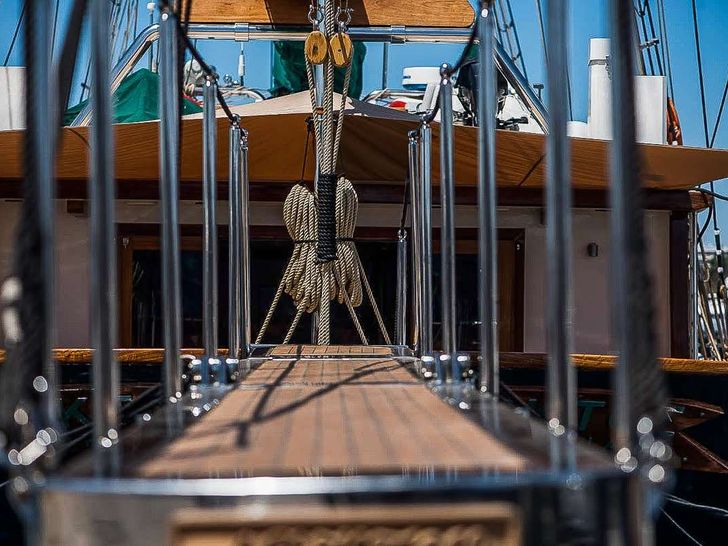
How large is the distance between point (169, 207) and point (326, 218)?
64.4 inches

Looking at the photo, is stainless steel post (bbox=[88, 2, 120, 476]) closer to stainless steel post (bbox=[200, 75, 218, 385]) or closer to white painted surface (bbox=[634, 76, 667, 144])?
stainless steel post (bbox=[200, 75, 218, 385])

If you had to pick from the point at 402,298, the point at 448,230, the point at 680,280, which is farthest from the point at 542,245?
the point at 448,230

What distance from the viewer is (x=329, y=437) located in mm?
1241

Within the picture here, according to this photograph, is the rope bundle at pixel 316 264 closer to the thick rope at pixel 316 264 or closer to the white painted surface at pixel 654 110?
the thick rope at pixel 316 264

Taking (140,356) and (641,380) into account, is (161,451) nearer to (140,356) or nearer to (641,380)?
(641,380)

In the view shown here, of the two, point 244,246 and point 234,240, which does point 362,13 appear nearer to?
point 244,246

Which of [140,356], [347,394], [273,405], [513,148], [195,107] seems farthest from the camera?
[195,107]

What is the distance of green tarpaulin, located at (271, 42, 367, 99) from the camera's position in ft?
16.6

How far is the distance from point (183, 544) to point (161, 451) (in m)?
0.24

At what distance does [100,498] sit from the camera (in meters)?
0.93

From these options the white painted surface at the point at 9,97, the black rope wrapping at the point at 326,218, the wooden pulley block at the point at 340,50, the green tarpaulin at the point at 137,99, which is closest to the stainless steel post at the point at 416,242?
A: the black rope wrapping at the point at 326,218

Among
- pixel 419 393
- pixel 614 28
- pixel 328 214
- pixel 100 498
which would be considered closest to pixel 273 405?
pixel 419 393

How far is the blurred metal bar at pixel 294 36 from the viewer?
13.6 ft

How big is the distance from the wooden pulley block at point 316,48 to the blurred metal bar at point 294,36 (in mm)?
807
